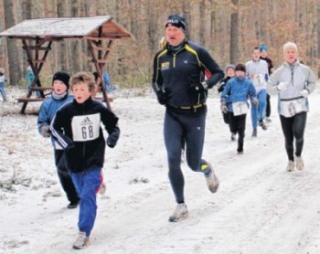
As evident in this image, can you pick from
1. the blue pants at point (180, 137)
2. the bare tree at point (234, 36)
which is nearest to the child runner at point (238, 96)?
the blue pants at point (180, 137)

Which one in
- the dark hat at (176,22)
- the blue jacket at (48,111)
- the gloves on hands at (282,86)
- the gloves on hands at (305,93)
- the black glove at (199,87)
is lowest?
the gloves on hands at (305,93)

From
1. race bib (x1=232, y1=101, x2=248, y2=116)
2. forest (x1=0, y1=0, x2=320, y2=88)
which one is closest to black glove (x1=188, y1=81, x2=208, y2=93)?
race bib (x1=232, y1=101, x2=248, y2=116)

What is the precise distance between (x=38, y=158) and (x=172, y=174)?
16.1 feet

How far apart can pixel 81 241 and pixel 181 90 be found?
198 cm

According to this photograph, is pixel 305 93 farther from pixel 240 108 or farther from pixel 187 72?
pixel 187 72

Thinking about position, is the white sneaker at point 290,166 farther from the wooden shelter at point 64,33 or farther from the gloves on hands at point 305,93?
the wooden shelter at point 64,33

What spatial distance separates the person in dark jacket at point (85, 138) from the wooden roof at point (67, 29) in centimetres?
1053

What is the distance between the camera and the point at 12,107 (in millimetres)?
19984

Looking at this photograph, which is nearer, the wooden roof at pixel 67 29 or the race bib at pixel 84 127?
the race bib at pixel 84 127

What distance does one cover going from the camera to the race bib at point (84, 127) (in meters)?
5.94

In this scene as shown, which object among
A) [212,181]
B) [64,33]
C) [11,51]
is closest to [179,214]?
[212,181]

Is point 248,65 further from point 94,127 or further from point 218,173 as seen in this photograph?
point 94,127

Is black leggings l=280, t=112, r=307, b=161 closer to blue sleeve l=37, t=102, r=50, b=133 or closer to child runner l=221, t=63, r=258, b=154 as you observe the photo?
child runner l=221, t=63, r=258, b=154

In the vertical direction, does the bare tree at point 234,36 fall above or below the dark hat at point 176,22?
below
